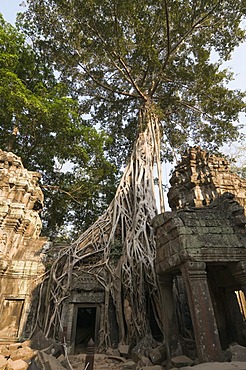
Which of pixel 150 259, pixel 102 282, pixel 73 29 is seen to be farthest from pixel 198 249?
pixel 73 29

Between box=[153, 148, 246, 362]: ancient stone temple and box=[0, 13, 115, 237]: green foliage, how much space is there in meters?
6.99

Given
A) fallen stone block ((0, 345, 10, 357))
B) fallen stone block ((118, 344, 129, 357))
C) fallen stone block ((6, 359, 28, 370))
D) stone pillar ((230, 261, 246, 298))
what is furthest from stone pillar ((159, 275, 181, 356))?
fallen stone block ((0, 345, 10, 357))

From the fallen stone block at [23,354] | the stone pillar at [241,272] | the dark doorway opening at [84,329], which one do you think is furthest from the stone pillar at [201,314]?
the dark doorway opening at [84,329]

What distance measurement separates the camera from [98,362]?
15.4 feet

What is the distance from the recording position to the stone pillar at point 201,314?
10.7ft

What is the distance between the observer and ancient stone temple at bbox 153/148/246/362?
3506 mm

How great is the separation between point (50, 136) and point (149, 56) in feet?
17.3

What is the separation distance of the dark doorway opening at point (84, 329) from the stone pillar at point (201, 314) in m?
3.65

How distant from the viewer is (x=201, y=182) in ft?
23.3

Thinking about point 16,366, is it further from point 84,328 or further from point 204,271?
point 84,328

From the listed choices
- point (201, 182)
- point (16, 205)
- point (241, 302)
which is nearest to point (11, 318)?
point (16, 205)

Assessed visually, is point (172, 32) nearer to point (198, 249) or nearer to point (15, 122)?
point (15, 122)

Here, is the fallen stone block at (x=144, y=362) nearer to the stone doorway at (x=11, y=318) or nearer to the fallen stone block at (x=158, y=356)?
the fallen stone block at (x=158, y=356)

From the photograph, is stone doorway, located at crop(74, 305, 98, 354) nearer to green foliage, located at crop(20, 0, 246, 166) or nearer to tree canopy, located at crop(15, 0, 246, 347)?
tree canopy, located at crop(15, 0, 246, 347)
